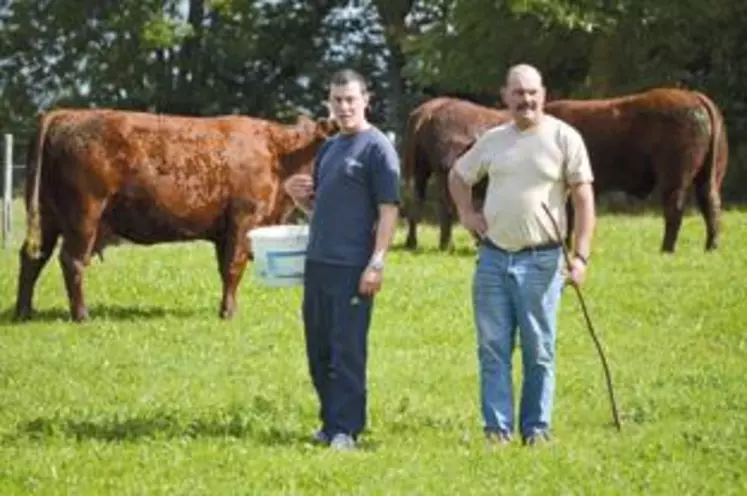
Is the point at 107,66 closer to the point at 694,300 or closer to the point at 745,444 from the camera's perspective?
the point at 694,300

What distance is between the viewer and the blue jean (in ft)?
30.8

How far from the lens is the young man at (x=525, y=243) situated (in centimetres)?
930

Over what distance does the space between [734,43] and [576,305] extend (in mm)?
21518

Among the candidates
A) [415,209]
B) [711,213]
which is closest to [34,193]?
[415,209]

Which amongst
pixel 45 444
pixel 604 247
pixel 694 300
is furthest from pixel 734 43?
pixel 45 444

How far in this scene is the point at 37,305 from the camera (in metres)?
16.5

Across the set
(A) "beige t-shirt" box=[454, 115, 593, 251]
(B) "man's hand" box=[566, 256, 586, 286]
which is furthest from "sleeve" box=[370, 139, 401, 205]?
(B) "man's hand" box=[566, 256, 586, 286]

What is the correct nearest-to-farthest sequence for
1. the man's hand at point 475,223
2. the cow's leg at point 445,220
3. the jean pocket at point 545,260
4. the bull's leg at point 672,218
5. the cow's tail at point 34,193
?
the jean pocket at point 545,260, the man's hand at point 475,223, the cow's tail at point 34,193, the bull's leg at point 672,218, the cow's leg at point 445,220

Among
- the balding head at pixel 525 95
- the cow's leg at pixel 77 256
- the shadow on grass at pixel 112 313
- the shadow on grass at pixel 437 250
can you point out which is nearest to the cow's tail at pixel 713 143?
the shadow on grass at pixel 437 250

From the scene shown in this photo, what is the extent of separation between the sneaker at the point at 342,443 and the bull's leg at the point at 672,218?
1130cm

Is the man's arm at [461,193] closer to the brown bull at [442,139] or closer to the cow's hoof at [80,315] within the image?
the cow's hoof at [80,315]

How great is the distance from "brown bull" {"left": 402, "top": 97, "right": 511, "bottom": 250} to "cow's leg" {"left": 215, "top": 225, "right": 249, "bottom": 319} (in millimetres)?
5842

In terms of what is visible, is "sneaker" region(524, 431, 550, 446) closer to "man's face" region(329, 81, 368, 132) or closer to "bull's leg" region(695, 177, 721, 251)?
"man's face" region(329, 81, 368, 132)

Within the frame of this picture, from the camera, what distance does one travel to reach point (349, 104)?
9469mm
